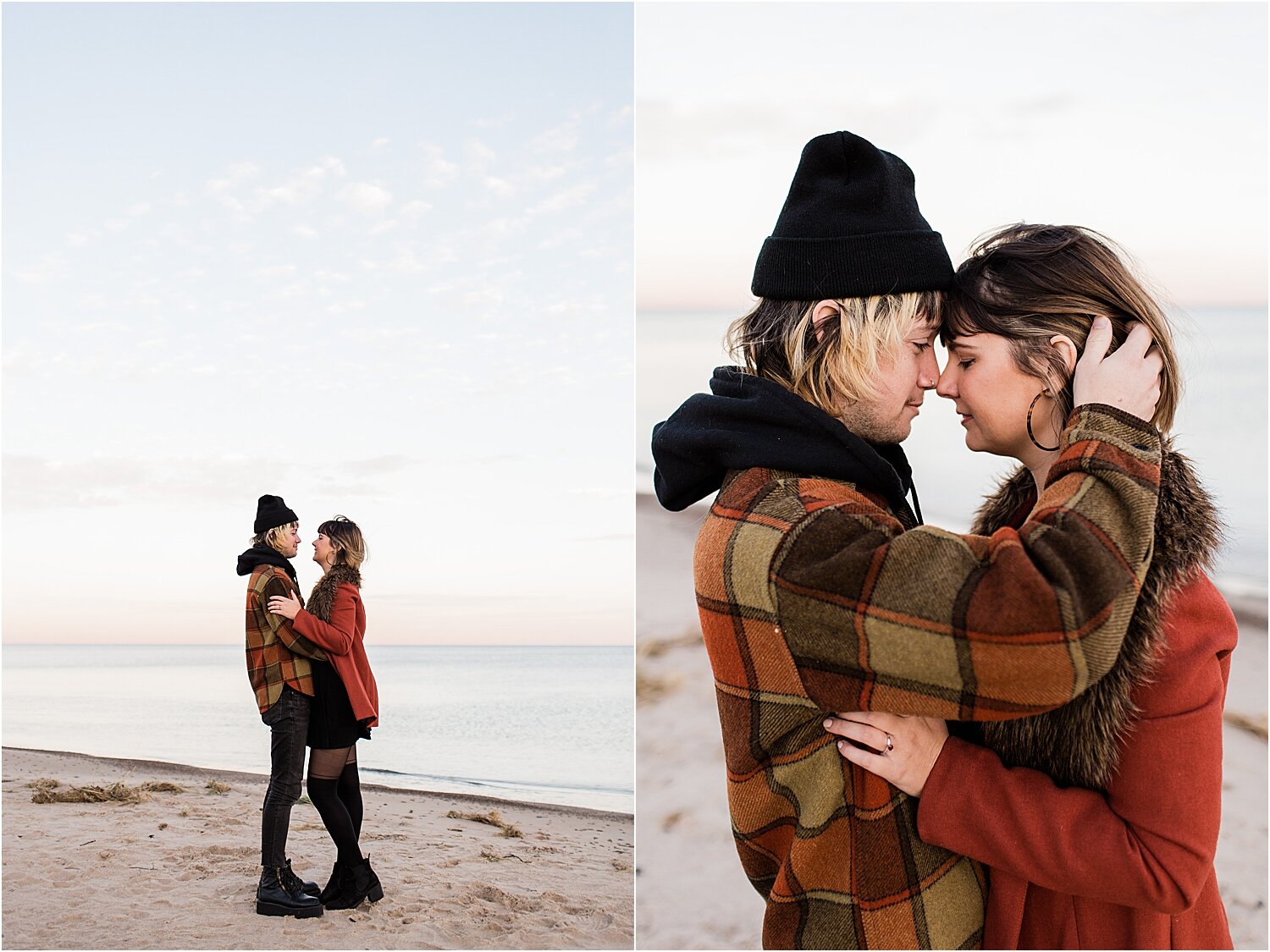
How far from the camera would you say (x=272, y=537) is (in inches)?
176

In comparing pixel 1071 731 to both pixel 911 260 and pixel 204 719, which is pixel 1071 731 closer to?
pixel 911 260

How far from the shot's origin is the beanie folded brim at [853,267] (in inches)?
51.1

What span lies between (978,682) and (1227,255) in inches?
253

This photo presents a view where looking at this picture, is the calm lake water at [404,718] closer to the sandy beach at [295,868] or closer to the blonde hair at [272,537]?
→ the sandy beach at [295,868]

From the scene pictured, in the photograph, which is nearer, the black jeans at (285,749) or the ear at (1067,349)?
the ear at (1067,349)

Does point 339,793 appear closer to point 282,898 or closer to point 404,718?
point 282,898

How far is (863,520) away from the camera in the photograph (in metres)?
1.11

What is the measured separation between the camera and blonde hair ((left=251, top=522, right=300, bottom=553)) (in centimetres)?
445

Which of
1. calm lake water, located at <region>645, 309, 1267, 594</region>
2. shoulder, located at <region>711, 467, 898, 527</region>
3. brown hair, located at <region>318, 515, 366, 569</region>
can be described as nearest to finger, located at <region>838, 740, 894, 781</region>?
shoulder, located at <region>711, 467, 898, 527</region>

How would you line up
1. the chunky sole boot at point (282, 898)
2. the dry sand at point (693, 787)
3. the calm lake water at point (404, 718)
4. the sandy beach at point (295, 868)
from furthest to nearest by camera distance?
the calm lake water at point (404, 718) < the dry sand at point (693, 787) < the sandy beach at point (295, 868) < the chunky sole boot at point (282, 898)

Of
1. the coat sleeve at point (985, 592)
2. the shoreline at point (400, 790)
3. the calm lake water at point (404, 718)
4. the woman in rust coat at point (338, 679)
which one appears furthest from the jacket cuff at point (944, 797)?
the calm lake water at point (404, 718)

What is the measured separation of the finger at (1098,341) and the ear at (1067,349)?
24 millimetres

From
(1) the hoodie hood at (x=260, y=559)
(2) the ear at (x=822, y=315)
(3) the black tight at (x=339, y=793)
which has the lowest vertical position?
(3) the black tight at (x=339, y=793)

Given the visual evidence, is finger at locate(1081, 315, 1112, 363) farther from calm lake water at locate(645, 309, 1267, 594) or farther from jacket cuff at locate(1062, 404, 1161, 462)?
calm lake water at locate(645, 309, 1267, 594)
